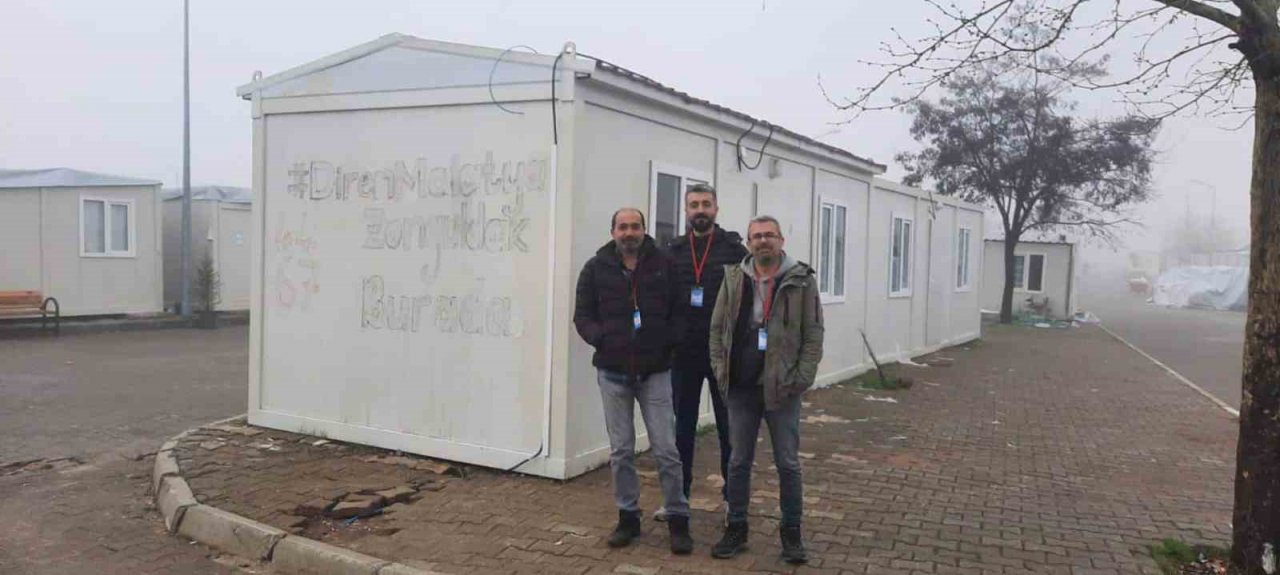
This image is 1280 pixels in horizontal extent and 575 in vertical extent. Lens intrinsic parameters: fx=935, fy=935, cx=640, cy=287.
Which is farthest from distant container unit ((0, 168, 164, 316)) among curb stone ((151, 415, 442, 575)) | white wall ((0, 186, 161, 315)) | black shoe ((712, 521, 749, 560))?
black shoe ((712, 521, 749, 560))

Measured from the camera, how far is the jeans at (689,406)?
223 inches

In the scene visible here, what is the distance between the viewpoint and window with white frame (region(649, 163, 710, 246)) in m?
7.74

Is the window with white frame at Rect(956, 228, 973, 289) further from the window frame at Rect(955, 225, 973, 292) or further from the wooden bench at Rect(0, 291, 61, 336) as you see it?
the wooden bench at Rect(0, 291, 61, 336)

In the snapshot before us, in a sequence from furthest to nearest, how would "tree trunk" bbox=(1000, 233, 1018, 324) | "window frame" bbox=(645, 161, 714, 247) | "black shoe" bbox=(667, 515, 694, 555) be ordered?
"tree trunk" bbox=(1000, 233, 1018, 324)
"window frame" bbox=(645, 161, 714, 247)
"black shoe" bbox=(667, 515, 694, 555)

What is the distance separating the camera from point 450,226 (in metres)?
7.25

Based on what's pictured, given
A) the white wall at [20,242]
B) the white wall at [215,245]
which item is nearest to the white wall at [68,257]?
the white wall at [20,242]

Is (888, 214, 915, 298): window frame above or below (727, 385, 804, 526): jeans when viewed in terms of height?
above

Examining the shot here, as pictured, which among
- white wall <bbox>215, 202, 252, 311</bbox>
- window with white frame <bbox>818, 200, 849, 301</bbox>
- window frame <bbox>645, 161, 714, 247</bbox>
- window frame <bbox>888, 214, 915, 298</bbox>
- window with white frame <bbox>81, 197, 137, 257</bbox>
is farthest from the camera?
white wall <bbox>215, 202, 252, 311</bbox>

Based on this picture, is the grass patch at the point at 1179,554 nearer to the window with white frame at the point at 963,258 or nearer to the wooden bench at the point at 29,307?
the window with white frame at the point at 963,258

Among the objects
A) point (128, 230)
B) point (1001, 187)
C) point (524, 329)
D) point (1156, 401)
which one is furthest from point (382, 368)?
point (1001, 187)

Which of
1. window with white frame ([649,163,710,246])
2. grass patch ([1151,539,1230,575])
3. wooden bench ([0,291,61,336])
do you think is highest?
window with white frame ([649,163,710,246])

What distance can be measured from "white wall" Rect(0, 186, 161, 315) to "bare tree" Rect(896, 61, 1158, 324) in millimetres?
20489

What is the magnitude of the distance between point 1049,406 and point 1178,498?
4.81 m

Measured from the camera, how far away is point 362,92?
7.61m
